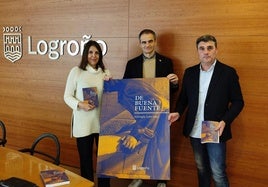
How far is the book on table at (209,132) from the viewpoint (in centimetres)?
253

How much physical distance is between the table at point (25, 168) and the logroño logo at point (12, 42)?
8.38ft

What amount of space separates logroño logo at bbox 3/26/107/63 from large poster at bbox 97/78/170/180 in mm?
1107

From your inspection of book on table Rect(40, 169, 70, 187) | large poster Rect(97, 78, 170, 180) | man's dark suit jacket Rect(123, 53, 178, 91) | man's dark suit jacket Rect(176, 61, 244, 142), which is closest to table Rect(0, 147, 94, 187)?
book on table Rect(40, 169, 70, 187)

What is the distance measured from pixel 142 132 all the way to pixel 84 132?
0.58 meters

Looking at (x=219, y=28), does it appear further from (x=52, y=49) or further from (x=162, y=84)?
(x=52, y=49)

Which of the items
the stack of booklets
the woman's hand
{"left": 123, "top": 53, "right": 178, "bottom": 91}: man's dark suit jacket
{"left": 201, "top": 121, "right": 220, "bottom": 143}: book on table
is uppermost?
{"left": 123, "top": 53, "right": 178, "bottom": 91}: man's dark suit jacket

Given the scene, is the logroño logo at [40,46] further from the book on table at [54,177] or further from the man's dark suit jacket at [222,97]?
the book on table at [54,177]

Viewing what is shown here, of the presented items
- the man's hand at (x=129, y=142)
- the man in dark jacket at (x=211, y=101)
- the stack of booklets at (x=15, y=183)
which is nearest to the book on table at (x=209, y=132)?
the man in dark jacket at (x=211, y=101)

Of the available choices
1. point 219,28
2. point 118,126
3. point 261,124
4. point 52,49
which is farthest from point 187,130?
point 52,49

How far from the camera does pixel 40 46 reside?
14.4ft

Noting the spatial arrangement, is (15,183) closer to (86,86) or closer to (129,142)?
(129,142)

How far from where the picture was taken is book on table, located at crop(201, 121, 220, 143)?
99.7 inches

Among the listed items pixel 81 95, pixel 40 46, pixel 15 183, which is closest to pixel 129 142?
pixel 81 95

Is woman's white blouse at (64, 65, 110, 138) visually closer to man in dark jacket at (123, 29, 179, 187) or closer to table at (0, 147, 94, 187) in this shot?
man in dark jacket at (123, 29, 179, 187)
